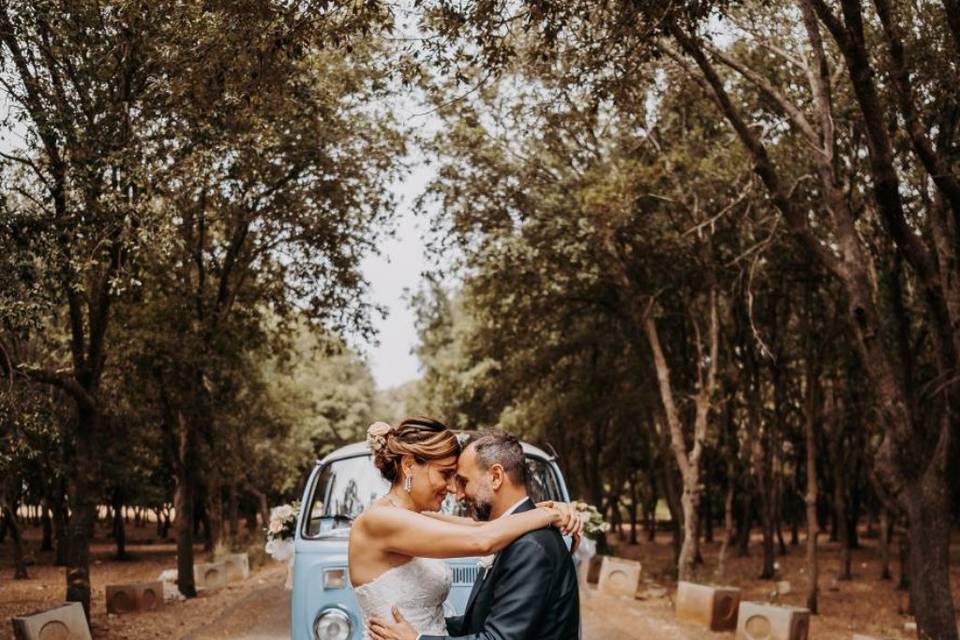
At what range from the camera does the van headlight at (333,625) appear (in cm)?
687

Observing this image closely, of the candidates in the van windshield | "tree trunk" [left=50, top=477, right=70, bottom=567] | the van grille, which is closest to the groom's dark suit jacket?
the van grille

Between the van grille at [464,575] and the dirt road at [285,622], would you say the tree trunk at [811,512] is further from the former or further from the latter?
the van grille at [464,575]

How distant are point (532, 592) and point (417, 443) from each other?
0.91m

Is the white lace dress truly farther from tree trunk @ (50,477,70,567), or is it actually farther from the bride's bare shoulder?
tree trunk @ (50,477,70,567)

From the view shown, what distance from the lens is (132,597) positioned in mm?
17875

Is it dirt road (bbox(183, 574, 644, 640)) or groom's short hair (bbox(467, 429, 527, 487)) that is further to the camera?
dirt road (bbox(183, 574, 644, 640))

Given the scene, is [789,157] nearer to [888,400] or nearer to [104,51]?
[888,400]

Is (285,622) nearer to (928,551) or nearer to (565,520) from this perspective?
→ (928,551)

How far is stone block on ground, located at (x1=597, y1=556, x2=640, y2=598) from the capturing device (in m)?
20.3

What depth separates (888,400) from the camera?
11.0 metres

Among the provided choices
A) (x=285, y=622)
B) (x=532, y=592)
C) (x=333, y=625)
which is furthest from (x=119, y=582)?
(x=532, y=592)

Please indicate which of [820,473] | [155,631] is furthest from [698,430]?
[820,473]

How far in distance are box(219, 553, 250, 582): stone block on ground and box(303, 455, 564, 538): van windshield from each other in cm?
1611

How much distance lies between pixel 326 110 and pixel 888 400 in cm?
1053
